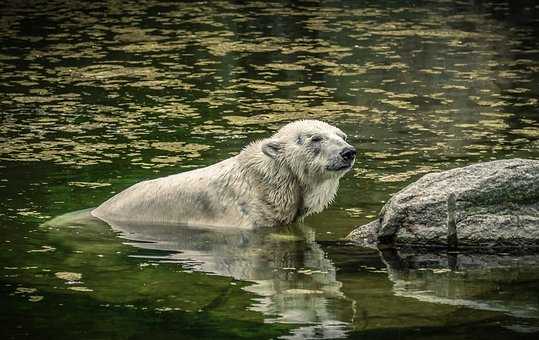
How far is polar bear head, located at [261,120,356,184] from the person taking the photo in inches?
461

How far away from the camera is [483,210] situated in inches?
418

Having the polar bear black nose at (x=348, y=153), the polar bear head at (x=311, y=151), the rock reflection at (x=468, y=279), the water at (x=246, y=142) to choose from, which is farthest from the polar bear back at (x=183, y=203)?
the rock reflection at (x=468, y=279)

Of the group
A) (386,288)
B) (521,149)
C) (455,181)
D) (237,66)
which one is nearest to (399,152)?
(521,149)

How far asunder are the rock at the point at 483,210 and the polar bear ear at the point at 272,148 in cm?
161

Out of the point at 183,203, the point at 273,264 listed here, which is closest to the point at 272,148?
the point at 183,203

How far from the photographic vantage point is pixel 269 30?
84.2 feet

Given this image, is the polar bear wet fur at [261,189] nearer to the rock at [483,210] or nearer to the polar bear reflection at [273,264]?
the polar bear reflection at [273,264]

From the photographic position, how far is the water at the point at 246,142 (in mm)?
8922

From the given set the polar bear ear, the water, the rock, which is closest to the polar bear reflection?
the water

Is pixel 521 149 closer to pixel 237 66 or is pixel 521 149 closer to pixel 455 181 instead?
pixel 455 181

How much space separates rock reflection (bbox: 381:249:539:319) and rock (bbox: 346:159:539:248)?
19cm

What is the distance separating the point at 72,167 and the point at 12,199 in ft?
4.94

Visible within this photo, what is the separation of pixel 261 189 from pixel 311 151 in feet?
1.94

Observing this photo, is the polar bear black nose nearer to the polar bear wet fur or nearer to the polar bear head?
the polar bear head
